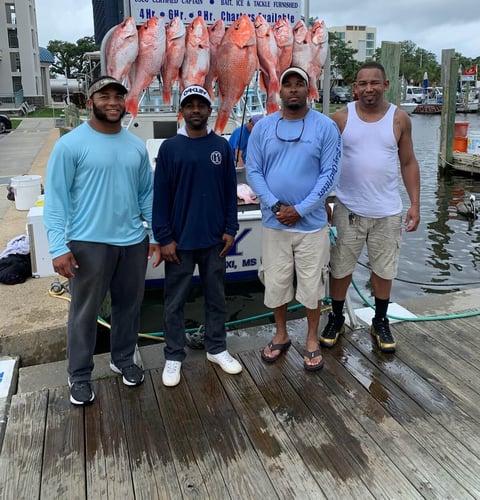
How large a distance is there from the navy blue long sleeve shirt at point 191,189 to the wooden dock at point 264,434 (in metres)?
0.88

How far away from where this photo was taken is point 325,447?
2396 mm

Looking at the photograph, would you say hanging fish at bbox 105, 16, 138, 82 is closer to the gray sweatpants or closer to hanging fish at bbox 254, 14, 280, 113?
hanging fish at bbox 254, 14, 280, 113

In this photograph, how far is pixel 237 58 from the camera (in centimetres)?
350

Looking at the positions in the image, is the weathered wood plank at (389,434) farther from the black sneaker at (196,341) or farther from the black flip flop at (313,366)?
the black sneaker at (196,341)

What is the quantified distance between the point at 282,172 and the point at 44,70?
5286 centimetres

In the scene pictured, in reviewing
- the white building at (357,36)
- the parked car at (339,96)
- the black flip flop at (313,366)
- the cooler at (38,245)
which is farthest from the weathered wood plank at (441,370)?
the white building at (357,36)

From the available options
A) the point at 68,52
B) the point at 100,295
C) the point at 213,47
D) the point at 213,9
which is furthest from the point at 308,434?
the point at 68,52

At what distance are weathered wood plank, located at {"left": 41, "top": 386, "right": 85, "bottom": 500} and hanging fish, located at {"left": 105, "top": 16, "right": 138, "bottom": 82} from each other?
1.98 m

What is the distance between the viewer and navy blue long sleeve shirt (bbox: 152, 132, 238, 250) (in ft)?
9.07

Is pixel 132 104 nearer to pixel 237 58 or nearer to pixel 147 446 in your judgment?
pixel 237 58

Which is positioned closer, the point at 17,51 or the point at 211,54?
the point at 211,54

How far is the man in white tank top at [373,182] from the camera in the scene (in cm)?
297

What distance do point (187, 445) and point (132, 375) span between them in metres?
0.68

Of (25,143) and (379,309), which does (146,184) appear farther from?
(25,143)
